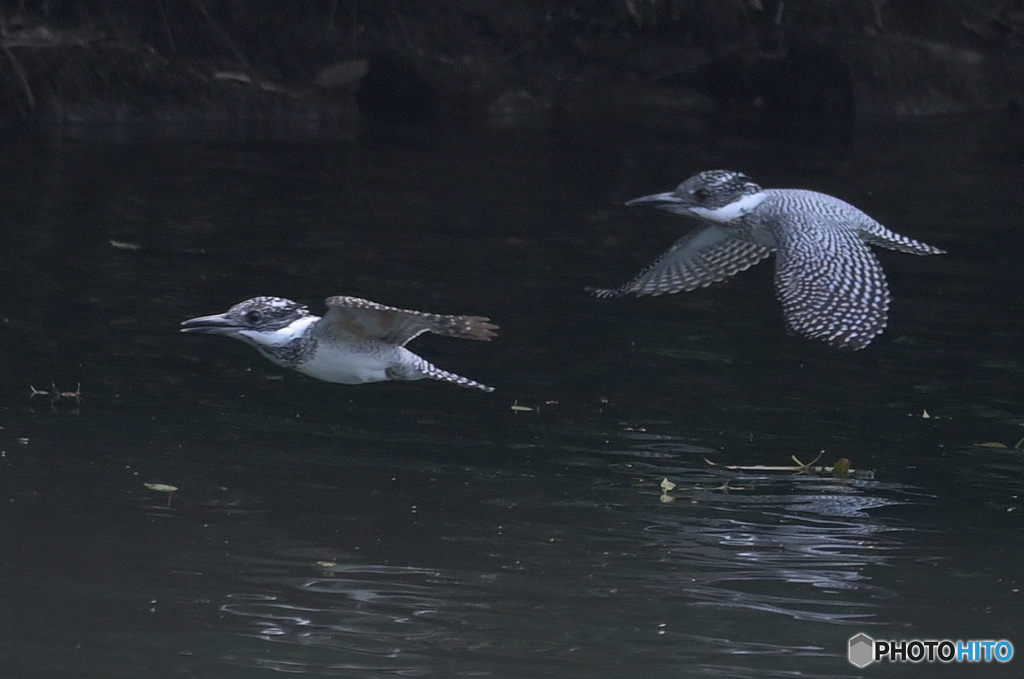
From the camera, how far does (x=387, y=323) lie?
6.34m

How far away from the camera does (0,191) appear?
12531mm

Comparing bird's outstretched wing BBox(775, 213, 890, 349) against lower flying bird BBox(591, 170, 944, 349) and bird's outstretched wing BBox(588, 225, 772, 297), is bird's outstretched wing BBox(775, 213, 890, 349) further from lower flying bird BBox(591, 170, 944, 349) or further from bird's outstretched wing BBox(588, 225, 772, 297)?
bird's outstretched wing BBox(588, 225, 772, 297)

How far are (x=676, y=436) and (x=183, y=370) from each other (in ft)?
8.33

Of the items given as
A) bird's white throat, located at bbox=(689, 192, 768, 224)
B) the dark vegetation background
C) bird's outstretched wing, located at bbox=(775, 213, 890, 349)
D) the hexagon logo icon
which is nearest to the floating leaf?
bird's white throat, located at bbox=(689, 192, 768, 224)

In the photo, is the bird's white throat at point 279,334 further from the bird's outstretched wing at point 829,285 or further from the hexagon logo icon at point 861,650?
the hexagon logo icon at point 861,650

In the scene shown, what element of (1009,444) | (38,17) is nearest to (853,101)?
(38,17)

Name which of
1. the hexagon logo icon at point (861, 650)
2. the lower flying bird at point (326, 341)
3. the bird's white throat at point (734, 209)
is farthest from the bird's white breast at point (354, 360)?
the hexagon logo icon at point (861, 650)

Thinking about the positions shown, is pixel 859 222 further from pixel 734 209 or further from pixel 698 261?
pixel 698 261

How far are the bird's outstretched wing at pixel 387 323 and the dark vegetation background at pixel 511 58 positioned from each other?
1078 cm

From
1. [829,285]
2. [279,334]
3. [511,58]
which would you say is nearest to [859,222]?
[829,285]

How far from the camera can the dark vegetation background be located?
17.0 metres

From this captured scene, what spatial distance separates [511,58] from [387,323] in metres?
14.1

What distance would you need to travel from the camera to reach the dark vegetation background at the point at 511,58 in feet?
55.7

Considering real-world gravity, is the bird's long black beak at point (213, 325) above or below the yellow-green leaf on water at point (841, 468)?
above
